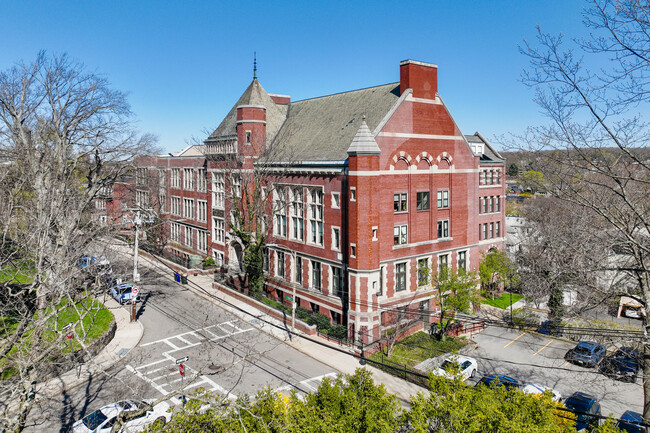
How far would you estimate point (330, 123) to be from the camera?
121 feet

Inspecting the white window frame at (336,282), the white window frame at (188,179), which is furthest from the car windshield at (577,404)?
the white window frame at (188,179)

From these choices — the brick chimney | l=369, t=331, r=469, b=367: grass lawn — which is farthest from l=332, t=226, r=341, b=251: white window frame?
the brick chimney

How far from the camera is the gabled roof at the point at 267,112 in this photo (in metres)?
40.0

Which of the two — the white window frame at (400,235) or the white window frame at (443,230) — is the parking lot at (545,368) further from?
the white window frame at (400,235)

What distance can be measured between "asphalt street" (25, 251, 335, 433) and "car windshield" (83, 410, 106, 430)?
4.77 ft

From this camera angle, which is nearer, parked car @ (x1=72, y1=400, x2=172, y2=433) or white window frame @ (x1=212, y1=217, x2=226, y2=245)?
parked car @ (x1=72, y1=400, x2=172, y2=433)

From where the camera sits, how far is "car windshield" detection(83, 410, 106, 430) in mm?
17781

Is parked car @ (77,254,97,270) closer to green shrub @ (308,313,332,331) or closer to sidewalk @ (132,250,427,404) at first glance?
sidewalk @ (132,250,427,404)

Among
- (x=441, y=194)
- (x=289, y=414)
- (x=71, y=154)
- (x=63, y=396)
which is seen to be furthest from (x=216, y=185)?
(x=289, y=414)

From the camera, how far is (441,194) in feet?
113

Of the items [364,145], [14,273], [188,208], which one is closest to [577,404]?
[364,145]

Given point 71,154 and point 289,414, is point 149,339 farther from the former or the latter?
point 289,414

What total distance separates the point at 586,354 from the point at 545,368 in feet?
8.43

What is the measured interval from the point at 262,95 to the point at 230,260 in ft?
52.8
